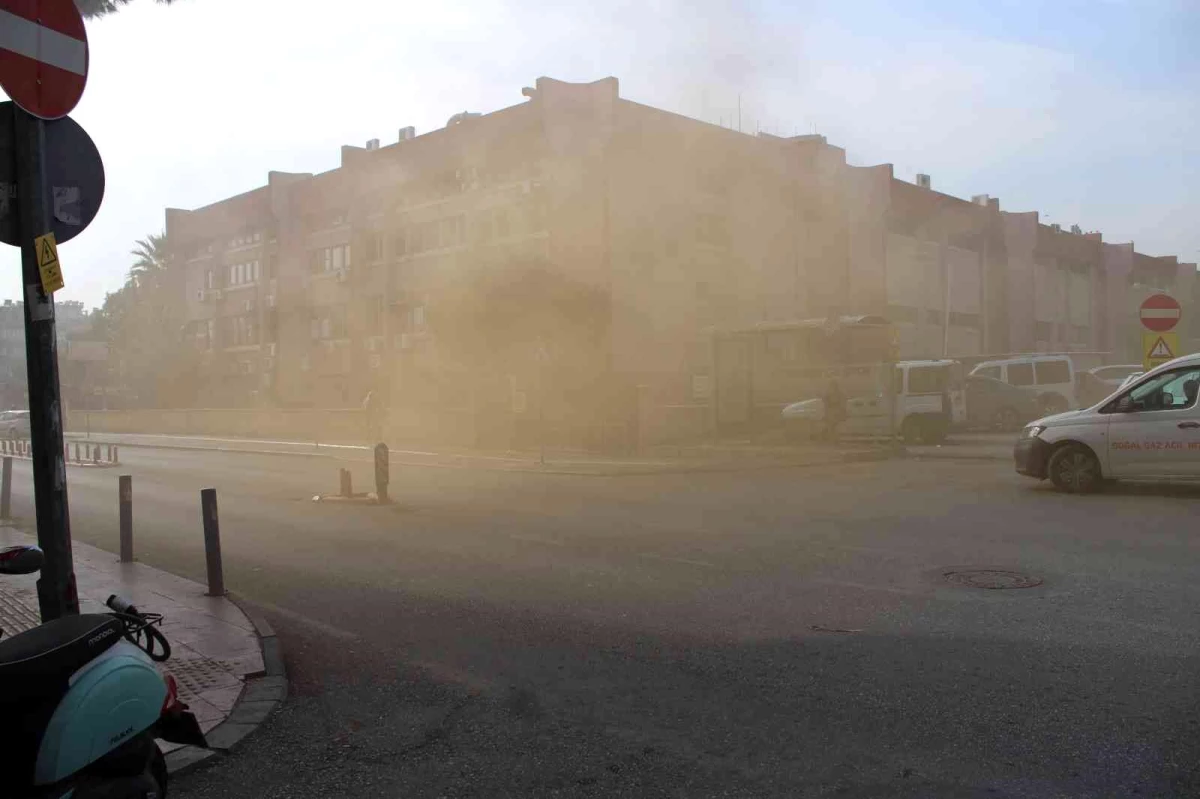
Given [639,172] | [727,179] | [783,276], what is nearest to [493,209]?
[639,172]

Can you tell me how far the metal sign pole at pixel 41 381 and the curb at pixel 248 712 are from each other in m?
0.62

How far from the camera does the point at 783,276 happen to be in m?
24.4

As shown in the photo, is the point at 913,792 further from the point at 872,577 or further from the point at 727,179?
the point at 727,179

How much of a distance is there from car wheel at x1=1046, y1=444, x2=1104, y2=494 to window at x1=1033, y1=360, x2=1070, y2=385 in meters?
10.9

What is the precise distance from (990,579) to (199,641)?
4.22m

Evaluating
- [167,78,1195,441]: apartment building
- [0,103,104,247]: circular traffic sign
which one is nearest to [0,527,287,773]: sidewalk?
[0,103,104,247]: circular traffic sign

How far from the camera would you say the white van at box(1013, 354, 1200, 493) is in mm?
8086

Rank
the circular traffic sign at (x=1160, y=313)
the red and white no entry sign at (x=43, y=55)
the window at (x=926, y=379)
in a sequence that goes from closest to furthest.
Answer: the red and white no entry sign at (x=43, y=55) < the circular traffic sign at (x=1160, y=313) < the window at (x=926, y=379)

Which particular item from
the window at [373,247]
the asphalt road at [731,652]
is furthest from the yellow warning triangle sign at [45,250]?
the window at [373,247]

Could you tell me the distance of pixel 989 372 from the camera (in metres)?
19.7

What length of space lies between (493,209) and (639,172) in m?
4.41

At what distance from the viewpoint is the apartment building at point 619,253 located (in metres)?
20.9

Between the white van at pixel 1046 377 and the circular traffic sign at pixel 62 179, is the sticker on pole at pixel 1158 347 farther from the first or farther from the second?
the circular traffic sign at pixel 62 179

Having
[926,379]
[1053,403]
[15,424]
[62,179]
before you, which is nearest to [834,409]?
[926,379]
